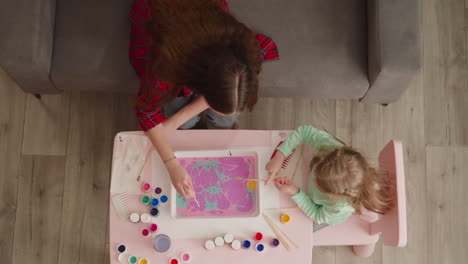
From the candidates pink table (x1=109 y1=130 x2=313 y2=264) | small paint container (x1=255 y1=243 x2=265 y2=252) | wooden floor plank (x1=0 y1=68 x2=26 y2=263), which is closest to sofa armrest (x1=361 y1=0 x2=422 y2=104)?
pink table (x1=109 y1=130 x2=313 y2=264)

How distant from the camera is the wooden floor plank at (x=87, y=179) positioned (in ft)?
5.49

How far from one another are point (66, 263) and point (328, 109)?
1.31 m

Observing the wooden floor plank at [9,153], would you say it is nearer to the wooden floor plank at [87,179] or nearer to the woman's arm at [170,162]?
the wooden floor plank at [87,179]

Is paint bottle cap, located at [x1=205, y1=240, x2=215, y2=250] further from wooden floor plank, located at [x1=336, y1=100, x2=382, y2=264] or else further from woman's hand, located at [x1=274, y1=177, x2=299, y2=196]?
wooden floor plank, located at [x1=336, y1=100, x2=382, y2=264]

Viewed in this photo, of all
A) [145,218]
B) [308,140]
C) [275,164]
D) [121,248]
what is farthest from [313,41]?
[121,248]

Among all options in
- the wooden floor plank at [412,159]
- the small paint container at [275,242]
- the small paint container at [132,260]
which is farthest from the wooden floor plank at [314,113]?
the small paint container at [132,260]

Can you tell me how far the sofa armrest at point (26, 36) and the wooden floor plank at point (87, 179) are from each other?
1.33 ft

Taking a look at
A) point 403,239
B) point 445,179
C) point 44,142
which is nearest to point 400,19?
point 403,239

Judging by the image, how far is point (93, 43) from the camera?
1.39m

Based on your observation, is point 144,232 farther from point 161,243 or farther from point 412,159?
point 412,159

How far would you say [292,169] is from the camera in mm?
1233

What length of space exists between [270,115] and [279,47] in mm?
440

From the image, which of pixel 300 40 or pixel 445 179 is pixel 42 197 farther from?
pixel 445 179

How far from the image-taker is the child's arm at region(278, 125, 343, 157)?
47.6 inches
